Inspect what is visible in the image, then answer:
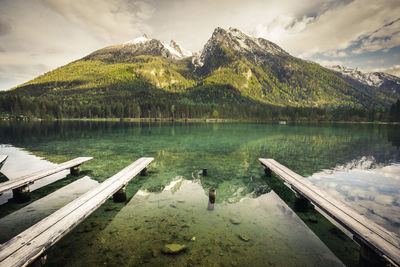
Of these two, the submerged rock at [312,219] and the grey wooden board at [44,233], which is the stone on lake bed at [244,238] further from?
the grey wooden board at [44,233]

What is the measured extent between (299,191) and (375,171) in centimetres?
1408

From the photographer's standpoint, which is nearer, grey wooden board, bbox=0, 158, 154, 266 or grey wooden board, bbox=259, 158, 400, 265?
grey wooden board, bbox=0, 158, 154, 266

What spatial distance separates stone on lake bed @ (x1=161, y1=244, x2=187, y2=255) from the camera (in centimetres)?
630

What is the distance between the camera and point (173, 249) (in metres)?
6.41

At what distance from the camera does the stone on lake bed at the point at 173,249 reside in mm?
6297

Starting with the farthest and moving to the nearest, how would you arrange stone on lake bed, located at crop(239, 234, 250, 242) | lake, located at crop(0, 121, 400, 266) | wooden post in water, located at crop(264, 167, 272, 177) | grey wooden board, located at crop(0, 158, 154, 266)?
1. wooden post in water, located at crop(264, 167, 272, 177)
2. stone on lake bed, located at crop(239, 234, 250, 242)
3. lake, located at crop(0, 121, 400, 266)
4. grey wooden board, located at crop(0, 158, 154, 266)

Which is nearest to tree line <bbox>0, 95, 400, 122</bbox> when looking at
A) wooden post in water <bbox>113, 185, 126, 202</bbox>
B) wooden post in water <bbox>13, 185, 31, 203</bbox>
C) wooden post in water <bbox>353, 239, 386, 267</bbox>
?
wooden post in water <bbox>13, 185, 31, 203</bbox>

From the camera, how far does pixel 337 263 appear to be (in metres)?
6.10

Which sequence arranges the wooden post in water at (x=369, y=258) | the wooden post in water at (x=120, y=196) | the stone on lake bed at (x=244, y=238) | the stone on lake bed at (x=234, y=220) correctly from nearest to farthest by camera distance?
the wooden post in water at (x=369, y=258) < the stone on lake bed at (x=244, y=238) < the stone on lake bed at (x=234, y=220) < the wooden post in water at (x=120, y=196)

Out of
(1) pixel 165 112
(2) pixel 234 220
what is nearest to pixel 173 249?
(2) pixel 234 220

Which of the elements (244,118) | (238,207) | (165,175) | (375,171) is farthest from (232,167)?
(244,118)

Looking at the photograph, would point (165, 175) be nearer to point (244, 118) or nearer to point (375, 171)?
point (375, 171)

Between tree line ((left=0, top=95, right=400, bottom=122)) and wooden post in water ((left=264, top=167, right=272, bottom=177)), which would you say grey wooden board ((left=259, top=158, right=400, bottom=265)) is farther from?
tree line ((left=0, top=95, right=400, bottom=122))

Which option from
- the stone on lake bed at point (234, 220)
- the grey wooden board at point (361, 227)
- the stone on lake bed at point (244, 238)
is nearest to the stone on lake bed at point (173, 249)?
the stone on lake bed at point (244, 238)
